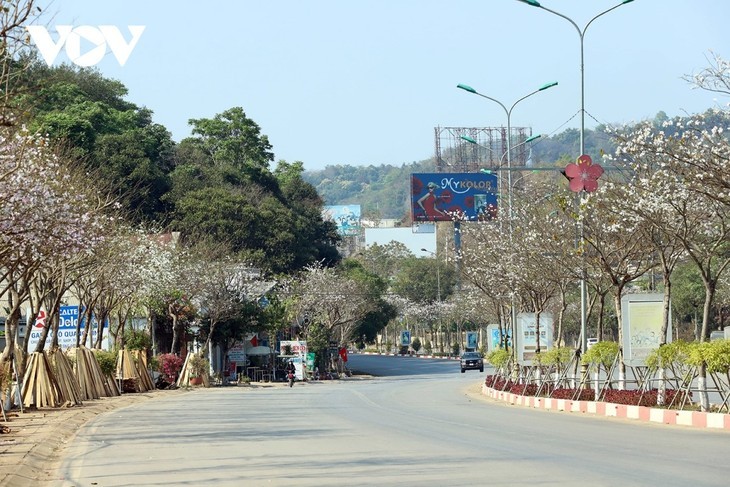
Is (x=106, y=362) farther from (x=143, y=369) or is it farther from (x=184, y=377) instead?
(x=184, y=377)

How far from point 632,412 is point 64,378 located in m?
17.0

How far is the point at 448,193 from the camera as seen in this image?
10081cm

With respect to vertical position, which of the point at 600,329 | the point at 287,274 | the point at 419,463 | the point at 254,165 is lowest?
the point at 419,463

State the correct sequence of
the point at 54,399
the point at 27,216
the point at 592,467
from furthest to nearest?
the point at 54,399
the point at 27,216
the point at 592,467

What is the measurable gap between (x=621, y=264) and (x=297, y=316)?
55.1m

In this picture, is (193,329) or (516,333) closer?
(516,333)

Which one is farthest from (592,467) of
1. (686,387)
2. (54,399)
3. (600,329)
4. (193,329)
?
(193,329)

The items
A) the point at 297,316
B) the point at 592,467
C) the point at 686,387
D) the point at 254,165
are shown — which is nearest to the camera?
the point at 592,467

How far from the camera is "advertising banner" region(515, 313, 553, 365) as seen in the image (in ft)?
131

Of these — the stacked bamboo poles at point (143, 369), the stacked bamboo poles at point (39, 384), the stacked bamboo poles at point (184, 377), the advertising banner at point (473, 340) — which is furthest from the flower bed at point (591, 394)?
the advertising banner at point (473, 340)

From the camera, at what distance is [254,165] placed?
102000 millimetres

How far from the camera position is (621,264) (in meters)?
31.4

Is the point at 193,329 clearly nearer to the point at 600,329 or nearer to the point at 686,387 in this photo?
the point at 600,329

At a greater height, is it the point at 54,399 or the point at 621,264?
the point at 621,264
